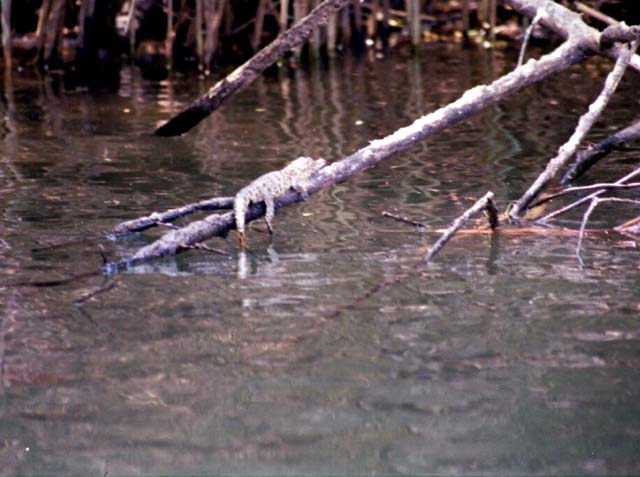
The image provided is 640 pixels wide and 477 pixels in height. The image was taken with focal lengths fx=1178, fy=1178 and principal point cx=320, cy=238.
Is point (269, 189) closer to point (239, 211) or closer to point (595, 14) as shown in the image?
point (239, 211)

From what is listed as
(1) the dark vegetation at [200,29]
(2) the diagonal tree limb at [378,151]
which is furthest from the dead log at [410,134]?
(1) the dark vegetation at [200,29]

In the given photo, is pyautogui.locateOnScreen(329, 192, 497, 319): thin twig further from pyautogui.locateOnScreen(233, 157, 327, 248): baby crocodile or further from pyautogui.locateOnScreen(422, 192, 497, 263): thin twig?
pyautogui.locateOnScreen(233, 157, 327, 248): baby crocodile

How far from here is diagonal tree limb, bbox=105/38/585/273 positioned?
616 cm

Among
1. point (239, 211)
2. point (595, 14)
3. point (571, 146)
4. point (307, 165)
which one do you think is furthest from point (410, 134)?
point (595, 14)

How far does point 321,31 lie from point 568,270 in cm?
1191

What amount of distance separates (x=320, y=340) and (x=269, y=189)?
1563 mm

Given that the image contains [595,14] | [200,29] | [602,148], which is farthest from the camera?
[200,29]

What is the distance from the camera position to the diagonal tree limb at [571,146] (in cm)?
671

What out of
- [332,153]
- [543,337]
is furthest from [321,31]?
[543,337]

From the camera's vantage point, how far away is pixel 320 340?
5.06 meters

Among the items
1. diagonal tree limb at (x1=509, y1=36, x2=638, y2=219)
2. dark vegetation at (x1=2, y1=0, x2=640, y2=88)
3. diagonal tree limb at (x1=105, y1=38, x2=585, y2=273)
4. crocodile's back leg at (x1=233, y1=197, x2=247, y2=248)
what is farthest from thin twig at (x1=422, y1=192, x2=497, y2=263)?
dark vegetation at (x1=2, y1=0, x2=640, y2=88)

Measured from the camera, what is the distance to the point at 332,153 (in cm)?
967

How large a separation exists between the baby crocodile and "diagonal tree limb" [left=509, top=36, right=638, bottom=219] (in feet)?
4.09

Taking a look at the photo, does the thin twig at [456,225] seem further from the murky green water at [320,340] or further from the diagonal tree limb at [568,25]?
the diagonal tree limb at [568,25]
